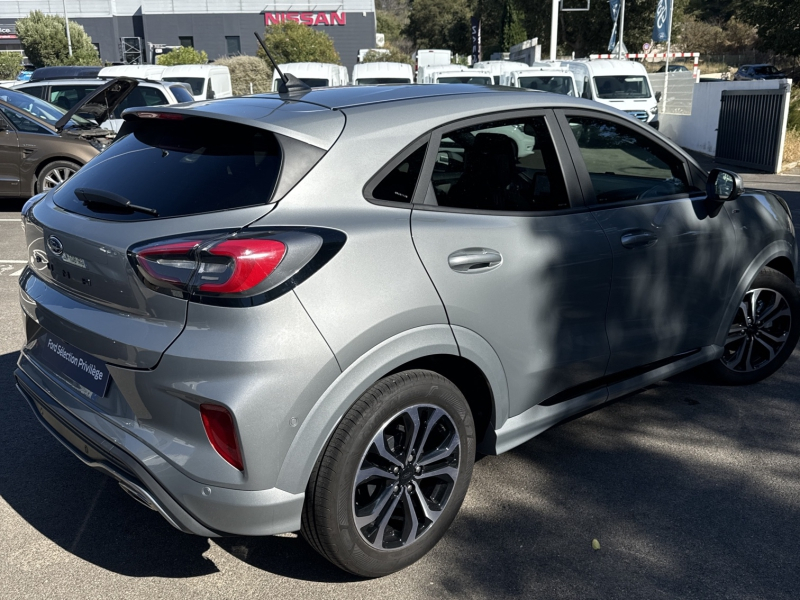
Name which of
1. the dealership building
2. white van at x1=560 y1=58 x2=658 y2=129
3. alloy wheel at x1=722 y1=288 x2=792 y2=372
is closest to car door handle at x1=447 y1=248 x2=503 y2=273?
alloy wheel at x1=722 y1=288 x2=792 y2=372

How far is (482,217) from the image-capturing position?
10.2ft

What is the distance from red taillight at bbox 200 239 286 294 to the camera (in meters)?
2.47

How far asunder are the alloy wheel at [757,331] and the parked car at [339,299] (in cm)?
97

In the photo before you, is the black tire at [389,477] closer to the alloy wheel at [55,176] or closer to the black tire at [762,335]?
the black tire at [762,335]

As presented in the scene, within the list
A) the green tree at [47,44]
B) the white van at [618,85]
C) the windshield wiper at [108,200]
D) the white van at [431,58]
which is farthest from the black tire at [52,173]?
the green tree at [47,44]

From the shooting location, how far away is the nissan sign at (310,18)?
180 ft

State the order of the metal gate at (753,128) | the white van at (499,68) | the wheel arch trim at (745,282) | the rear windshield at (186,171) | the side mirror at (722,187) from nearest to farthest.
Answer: the rear windshield at (186,171) < the side mirror at (722,187) < the wheel arch trim at (745,282) < the metal gate at (753,128) < the white van at (499,68)

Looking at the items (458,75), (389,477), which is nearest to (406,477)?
(389,477)

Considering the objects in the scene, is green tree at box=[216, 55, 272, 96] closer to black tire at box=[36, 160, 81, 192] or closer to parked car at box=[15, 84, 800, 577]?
black tire at box=[36, 160, 81, 192]

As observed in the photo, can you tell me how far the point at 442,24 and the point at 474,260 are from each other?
234 feet

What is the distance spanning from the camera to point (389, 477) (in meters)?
2.89

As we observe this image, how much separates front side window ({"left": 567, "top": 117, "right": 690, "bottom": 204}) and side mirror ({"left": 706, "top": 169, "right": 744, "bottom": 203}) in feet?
0.38

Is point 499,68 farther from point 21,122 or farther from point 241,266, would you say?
point 241,266

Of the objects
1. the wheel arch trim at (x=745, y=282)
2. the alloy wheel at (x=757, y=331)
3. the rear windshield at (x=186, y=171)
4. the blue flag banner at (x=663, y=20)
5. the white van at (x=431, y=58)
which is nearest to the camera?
the rear windshield at (x=186, y=171)
